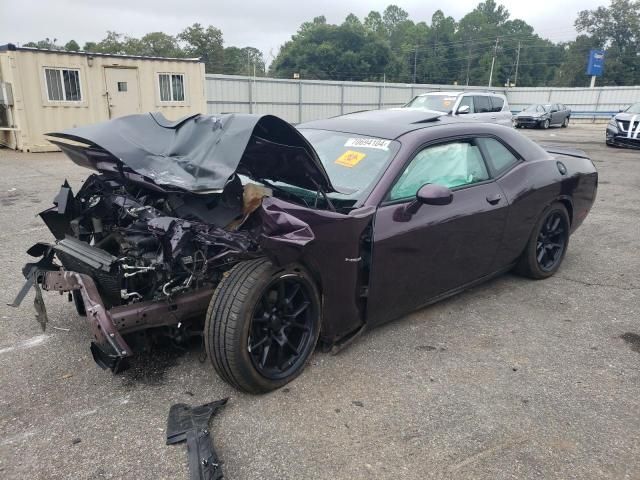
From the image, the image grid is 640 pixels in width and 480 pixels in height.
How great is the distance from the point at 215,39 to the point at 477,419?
7002cm

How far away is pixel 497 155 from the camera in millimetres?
4137

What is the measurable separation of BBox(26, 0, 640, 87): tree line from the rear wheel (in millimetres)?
51096

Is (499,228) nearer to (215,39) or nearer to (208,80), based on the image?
(208,80)

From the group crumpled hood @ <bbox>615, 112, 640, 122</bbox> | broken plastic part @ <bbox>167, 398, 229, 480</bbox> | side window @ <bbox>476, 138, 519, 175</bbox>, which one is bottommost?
broken plastic part @ <bbox>167, 398, 229, 480</bbox>

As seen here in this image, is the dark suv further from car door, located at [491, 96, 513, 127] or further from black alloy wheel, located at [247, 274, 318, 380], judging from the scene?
black alloy wheel, located at [247, 274, 318, 380]

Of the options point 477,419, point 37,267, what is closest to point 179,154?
point 37,267

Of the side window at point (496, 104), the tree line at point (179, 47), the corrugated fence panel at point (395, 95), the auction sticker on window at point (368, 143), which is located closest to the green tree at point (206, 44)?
the tree line at point (179, 47)

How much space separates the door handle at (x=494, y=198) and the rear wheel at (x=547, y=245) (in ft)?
2.27

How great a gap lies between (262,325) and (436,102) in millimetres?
12737

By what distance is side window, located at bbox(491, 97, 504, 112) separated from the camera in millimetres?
15203

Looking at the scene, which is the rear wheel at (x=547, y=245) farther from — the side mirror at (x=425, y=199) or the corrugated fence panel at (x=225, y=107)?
the corrugated fence panel at (x=225, y=107)

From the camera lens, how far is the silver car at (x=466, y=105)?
13984 millimetres

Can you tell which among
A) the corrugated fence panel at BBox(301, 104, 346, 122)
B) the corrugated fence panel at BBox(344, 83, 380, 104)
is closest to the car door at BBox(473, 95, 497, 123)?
the corrugated fence panel at BBox(301, 104, 346, 122)

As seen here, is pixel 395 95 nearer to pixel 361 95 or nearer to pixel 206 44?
pixel 361 95
